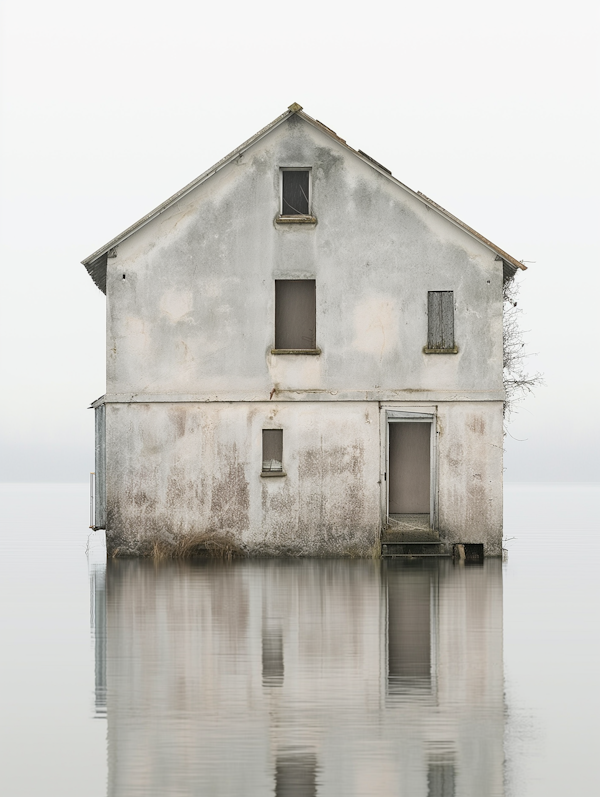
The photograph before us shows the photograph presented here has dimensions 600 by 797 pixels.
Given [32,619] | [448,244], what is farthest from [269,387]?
[32,619]

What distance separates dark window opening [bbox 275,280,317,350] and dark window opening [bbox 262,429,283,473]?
1807 millimetres

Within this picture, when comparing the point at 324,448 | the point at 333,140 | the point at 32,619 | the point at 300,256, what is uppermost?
the point at 333,140

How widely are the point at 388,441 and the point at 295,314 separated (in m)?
3.22

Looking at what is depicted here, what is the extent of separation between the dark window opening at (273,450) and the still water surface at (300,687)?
4740mm

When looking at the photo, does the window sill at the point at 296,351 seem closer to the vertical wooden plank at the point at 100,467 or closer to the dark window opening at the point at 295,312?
the dark window opening at the point at 295,312

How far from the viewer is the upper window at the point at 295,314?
25.4 meters

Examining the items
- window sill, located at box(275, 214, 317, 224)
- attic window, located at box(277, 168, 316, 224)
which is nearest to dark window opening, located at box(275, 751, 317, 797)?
window sill, located at box(275, 214, 317, 224)

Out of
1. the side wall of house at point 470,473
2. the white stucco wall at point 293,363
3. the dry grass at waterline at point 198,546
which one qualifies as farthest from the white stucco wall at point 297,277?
the dry grass at waterline at point 198,546

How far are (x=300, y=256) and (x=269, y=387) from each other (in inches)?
109

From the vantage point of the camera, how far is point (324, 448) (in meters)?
24.9

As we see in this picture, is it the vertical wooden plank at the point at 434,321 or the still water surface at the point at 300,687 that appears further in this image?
the vertical wooden plank at the point at 434,321

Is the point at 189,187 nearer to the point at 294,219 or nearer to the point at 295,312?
the point at 294,219

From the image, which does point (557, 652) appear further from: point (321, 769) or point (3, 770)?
point (3, 770)

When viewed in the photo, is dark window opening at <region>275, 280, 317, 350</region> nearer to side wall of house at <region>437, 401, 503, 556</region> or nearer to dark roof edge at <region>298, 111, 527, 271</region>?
dark roof edge at <region>298, 111, 527, 271</region>
